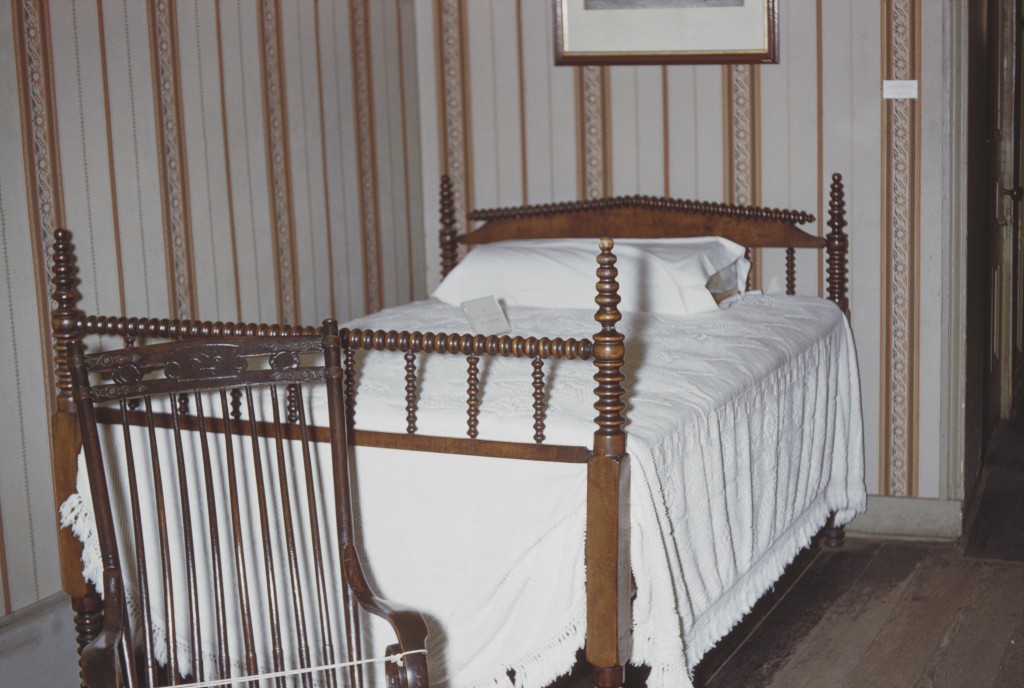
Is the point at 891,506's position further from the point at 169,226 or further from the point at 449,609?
the point at 169,226

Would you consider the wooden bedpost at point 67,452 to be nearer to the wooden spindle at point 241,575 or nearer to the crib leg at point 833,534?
the wooden spindle at point 241,575

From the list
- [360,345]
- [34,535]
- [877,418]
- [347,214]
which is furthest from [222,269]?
[877,418]

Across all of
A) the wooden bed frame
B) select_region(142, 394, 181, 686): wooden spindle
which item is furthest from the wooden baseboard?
select_region(142, 394, 181, 686): wooden spindle

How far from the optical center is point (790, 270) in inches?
155

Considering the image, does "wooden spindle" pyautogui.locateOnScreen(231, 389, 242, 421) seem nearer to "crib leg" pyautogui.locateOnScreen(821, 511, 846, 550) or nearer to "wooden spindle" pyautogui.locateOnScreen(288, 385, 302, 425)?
"wooden spindle" pyautogui.locateOnScreen(288, 385, 302, 425)

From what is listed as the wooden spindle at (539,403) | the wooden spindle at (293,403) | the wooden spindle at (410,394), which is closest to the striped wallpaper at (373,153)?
the wooden spindle at (293,403)

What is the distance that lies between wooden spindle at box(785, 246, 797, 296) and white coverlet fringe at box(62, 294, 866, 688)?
3.35 ft

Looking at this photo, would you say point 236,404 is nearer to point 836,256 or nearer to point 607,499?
point 607,499

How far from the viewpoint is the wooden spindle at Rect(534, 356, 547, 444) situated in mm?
2170

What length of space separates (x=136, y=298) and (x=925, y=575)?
236 cm

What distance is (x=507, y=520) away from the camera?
2.25 metres

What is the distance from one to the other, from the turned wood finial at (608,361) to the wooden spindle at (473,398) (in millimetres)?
250

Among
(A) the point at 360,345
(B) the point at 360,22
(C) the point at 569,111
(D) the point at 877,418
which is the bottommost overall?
(D) the point at 877,418

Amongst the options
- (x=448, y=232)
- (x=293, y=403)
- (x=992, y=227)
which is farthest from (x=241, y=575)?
(x=992, y=227)
